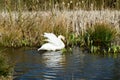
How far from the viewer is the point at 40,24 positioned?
671 inches

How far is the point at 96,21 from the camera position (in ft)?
57.1

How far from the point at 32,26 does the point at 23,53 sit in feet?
7.56

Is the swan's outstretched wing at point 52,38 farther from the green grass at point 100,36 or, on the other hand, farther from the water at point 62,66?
the green grass at point 100,36

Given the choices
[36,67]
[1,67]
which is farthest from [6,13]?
[1,67]

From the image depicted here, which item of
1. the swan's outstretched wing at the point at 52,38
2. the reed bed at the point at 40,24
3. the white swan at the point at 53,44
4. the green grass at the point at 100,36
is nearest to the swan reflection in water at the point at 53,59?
the white swan at the point at 53,44

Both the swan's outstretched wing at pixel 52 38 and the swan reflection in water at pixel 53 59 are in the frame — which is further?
the swan's outstretched wing at pixel 52 38

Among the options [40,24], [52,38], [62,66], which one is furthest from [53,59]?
[40,24]

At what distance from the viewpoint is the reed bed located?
16.5m

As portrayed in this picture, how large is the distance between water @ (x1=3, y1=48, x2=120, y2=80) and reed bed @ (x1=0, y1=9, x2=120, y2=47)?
4.00 ft

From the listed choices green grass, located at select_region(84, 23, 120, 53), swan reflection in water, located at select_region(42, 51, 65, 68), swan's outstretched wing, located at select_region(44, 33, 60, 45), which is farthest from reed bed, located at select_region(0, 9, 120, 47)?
swan reflection in water, located at select_region(42, 51, 65, 68)

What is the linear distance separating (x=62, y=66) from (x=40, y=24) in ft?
15.9

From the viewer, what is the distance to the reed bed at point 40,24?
16547 mm

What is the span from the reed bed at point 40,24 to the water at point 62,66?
122cm

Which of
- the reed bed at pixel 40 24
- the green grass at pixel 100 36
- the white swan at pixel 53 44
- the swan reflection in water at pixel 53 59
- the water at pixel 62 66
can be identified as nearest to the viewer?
the water at pixel 62 66
